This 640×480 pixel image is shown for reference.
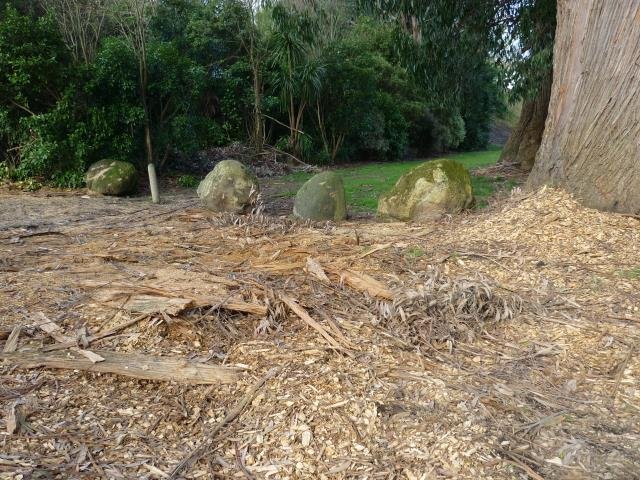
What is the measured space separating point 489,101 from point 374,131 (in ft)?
40.1

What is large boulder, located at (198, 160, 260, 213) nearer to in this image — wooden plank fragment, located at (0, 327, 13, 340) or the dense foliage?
the dense foliage

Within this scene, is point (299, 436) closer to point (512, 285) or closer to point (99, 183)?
point (512, 285)

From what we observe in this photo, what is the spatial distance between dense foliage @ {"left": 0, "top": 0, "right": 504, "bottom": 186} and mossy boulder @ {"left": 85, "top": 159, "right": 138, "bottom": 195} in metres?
0.43

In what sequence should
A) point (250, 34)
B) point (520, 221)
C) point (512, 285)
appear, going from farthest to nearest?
point (250, 34), point (520, 221), point (512, 285)

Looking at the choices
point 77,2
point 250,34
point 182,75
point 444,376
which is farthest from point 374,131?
point 444,376

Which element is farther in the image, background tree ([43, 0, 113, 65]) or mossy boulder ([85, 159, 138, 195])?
background tree ([43, 0, 113, 65])

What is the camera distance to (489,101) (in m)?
29.3

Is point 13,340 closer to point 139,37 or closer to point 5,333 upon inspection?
point 5,333

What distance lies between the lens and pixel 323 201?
24.8ft

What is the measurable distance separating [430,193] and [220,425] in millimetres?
5079

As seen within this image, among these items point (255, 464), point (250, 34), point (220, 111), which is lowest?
point (255, 464)

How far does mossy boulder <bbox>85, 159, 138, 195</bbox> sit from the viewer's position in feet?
34.7

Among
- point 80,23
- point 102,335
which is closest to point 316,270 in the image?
point 102,335

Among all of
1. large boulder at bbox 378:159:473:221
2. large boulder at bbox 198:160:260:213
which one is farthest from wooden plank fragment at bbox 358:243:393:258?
large boulder at bbox 198:160:260:213
